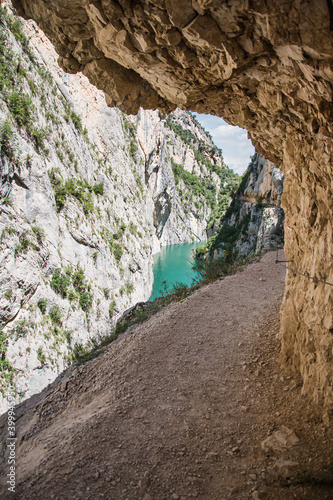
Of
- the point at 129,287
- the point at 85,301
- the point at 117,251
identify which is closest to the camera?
the point at 85,301

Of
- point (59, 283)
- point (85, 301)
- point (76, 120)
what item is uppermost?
point (76, 120)

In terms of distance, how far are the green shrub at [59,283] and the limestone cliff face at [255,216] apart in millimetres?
9917

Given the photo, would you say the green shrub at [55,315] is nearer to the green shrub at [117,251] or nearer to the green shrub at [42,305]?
the green shrub at [42,305]

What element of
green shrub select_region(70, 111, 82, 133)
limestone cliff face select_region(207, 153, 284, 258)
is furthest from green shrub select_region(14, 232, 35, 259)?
limestone cliff face select_region(207, 153, 284, 258)

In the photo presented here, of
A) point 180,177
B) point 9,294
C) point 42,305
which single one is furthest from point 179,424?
point 180,177

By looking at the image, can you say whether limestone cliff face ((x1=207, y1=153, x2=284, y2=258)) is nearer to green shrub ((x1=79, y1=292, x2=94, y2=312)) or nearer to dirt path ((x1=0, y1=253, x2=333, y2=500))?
green shrub ((x1=79, y1=292, x2=94, y2=312))

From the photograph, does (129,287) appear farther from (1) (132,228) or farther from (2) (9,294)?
(2) (9,294)

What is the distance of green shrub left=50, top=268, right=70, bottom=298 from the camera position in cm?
1195

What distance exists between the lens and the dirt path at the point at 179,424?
2.83 metres

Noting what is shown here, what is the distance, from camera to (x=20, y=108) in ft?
37.5

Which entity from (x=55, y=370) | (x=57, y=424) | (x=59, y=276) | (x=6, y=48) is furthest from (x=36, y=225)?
(x=57, y=424)

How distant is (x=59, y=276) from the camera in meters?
12.3

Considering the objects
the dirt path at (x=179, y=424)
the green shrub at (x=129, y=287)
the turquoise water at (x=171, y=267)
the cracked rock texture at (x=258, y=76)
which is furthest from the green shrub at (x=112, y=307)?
the cracked rock texture at (x=258, y=76)

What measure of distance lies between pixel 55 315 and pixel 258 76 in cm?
1132
